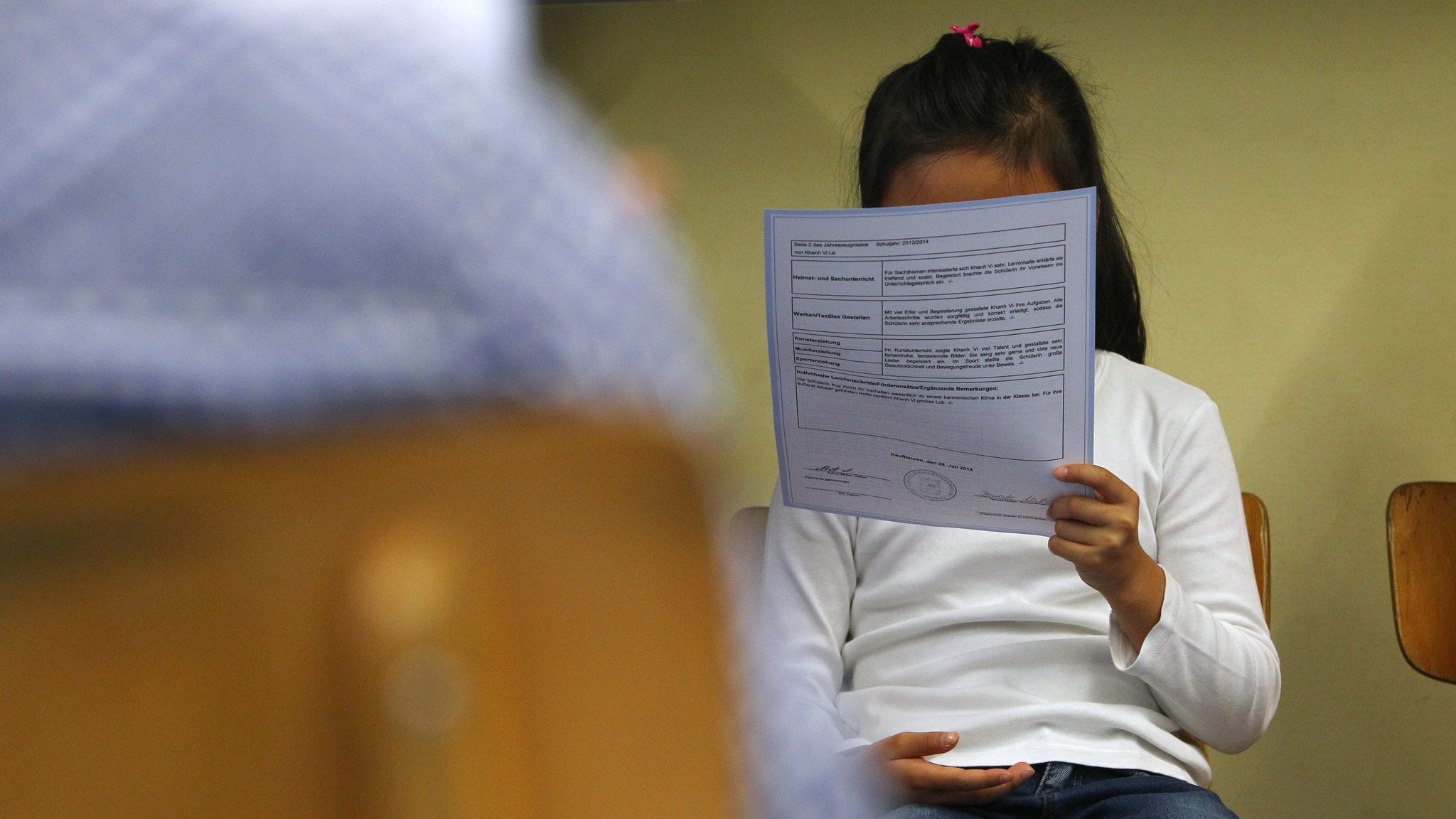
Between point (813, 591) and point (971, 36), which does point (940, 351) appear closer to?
point (813, 591)

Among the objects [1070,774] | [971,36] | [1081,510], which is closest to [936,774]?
[1070,774]

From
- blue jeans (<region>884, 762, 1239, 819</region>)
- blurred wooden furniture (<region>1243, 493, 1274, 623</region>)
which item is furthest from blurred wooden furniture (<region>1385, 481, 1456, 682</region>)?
blue jeans (<region>884, 762, 1239, 819</region>)

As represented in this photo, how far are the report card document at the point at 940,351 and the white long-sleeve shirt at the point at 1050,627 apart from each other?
0.13 feet

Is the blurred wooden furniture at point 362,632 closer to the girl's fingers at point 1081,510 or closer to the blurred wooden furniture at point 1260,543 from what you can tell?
the girl's fingers at point 1081,510

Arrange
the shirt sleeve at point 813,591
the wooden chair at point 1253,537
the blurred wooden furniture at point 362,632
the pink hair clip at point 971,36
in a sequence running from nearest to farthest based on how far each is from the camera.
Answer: the blurred wooden furniture at point 362,632 < the shirt sleeve at point 813,591 < the pink hair clip at point 971,36 < the wooden chair at point 1253,537

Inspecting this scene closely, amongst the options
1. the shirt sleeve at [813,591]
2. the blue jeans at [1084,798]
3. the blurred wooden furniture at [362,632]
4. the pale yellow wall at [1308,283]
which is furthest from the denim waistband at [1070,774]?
the pale yellow wall at [1308,283]

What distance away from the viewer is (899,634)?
0.73 m

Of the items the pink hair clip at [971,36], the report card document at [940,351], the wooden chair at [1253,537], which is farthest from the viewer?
the wooden chair at [1253,537]

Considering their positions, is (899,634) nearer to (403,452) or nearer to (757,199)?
(403,452)

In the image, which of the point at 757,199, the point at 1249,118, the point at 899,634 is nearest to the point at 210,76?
the point at 899,634

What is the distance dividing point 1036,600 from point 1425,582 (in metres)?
0.59

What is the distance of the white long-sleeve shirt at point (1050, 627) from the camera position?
648 mm

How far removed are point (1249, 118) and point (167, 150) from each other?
1.55 metres
